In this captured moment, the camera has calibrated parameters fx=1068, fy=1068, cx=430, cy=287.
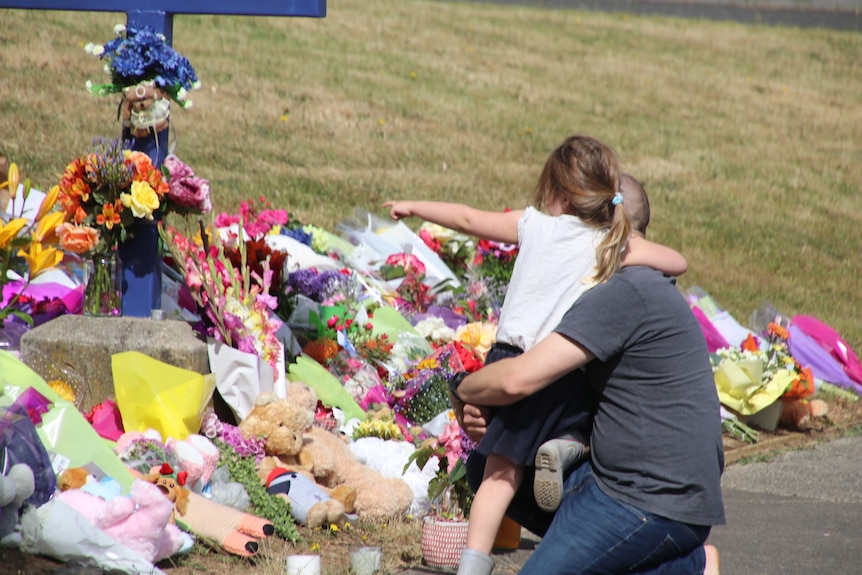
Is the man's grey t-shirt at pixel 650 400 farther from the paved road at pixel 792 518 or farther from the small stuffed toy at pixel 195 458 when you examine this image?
the small stuffed toy at pixel 195 458

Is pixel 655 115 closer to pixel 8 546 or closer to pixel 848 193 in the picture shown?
pixel 848 193

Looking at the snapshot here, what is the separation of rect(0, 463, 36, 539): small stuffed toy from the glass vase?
1555mm

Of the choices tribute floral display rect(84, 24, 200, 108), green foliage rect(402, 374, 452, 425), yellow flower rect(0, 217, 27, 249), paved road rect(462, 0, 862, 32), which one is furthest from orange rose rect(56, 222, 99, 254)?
paved road rect(462, 0, 862, 32)

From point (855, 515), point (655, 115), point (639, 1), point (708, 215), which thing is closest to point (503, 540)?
point (855, 515)

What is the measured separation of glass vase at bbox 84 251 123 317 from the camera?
4.73 meters

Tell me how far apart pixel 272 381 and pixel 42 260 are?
3.65 ft

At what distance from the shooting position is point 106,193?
4.65 meters

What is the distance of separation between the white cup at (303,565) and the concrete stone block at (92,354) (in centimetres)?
120

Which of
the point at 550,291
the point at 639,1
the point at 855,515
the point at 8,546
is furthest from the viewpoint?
the point at 639,1

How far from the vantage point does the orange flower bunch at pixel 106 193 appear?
15.0 feet

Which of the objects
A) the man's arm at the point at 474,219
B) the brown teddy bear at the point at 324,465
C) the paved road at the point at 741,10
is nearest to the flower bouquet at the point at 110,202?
the brown teddy bear at the point at 324,465

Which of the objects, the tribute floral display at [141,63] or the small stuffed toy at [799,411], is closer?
the tribute floral display at [141,63]

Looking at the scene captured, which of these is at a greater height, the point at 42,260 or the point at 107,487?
the point at 42,260

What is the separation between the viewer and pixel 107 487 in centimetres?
365
